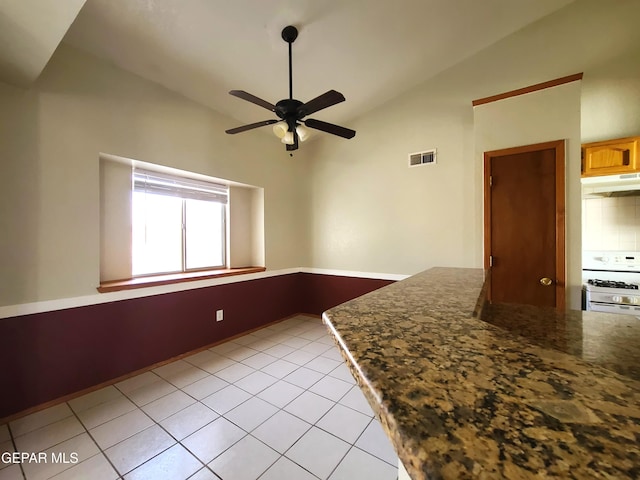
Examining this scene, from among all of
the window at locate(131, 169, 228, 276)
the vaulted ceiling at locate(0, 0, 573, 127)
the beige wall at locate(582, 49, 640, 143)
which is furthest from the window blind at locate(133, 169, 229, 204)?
the beige wall at locate(582, 49, 640, 143)

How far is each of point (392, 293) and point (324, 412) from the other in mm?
1378

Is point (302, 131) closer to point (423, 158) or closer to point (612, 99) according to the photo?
point (423, 158)

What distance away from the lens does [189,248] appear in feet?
10.3

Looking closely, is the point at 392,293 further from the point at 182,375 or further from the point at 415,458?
the point at 182,375

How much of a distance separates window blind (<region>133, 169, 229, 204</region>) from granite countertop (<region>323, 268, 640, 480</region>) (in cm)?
281

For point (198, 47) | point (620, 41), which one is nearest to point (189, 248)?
point (198, 47)

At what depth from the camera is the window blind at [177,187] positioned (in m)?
2.62

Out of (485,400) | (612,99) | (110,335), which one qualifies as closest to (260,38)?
(485,400)

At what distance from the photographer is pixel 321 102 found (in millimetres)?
1779

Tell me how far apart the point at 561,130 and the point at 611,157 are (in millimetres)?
823

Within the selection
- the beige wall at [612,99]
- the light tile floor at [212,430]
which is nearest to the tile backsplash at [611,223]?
the beige wall at [612,99]

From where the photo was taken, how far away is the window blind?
2621 mm

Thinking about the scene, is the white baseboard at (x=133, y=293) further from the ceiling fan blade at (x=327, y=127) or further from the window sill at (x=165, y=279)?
the ceiling fan blade at (x=327, y=127)

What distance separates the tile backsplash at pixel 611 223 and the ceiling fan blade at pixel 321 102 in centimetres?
349
